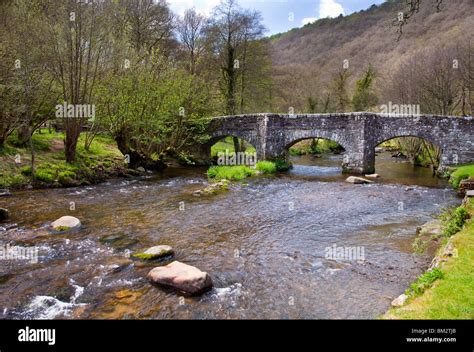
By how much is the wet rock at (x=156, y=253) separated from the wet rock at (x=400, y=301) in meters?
4.86

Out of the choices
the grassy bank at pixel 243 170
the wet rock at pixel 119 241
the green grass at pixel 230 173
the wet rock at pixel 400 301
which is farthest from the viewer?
the grassy bank at pixel 243 170

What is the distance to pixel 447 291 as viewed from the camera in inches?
217

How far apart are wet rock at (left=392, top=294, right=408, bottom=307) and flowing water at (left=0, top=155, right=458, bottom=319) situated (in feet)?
0.89

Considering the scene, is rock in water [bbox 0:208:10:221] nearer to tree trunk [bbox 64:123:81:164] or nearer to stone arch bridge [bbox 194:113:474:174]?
tree trunk [bbox 64:123:81:164]

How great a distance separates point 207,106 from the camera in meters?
24.9

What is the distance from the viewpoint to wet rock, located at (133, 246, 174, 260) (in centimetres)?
835

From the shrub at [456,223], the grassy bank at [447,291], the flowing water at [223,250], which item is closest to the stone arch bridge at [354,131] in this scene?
the flowing water at [223,250]

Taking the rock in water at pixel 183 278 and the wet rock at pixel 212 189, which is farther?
the wet rock at pixel 212 189

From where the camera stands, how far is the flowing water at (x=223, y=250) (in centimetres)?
634

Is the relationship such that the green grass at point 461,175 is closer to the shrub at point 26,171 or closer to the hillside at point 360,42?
the hillside at point 360,42
